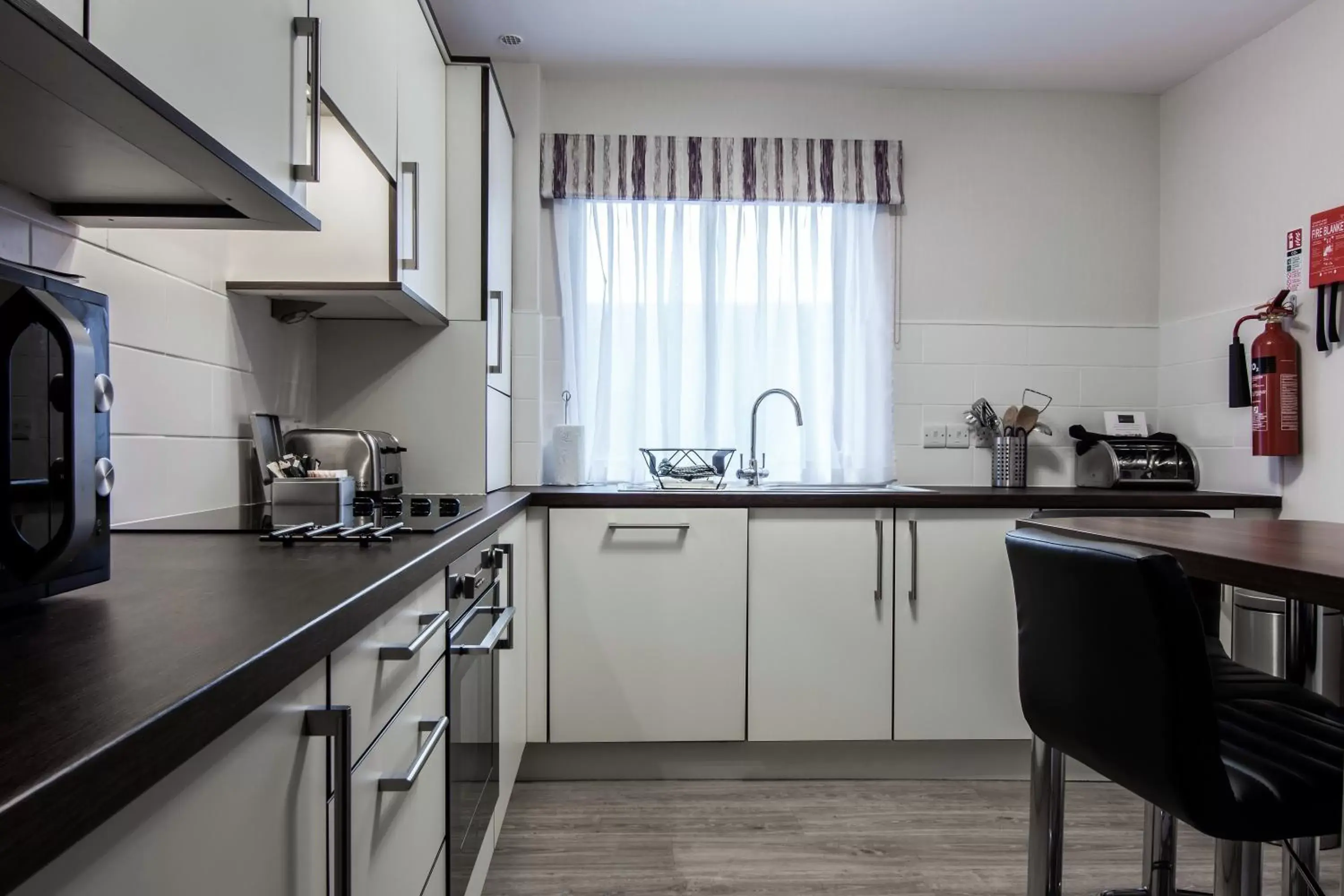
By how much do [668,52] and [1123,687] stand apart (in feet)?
8.47

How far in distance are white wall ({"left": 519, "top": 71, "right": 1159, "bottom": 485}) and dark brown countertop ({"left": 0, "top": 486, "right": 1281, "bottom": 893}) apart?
2416mm

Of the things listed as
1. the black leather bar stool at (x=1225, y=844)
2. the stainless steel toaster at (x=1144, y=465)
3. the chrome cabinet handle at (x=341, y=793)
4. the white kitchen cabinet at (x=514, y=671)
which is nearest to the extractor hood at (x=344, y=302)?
the white kitchen cabinet at (x=514, y=671)

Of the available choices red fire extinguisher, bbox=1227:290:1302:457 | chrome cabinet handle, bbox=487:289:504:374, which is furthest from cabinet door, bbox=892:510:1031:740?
chrome cabinet handle, bbox=487:289:504:374

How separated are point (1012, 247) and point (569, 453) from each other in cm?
189

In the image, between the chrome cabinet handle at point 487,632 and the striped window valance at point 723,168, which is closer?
the chrome cabinet handle at point 487,632

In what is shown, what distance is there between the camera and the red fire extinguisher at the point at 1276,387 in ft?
8.63

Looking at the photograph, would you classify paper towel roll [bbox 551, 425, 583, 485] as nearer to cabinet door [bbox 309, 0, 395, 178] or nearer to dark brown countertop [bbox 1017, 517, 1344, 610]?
cabinet door [bbox 309, 0, 395, 178]

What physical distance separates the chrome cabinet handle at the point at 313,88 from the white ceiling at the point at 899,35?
1386 mm

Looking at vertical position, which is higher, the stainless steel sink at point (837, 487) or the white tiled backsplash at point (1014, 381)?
the white tiled backsplash at point (1014, 381)

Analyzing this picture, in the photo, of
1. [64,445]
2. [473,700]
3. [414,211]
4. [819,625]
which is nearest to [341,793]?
[64,445]

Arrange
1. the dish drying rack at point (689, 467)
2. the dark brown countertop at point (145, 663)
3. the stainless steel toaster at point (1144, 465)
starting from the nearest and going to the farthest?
the dark brown countertop at point (145, 663), the dish drying rack at point (689, 467), the stainless steel toaster at point (1144, 465)

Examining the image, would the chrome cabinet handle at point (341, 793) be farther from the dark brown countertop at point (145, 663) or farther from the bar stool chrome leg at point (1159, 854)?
the bar stool chrome leg at point (1159, 854)

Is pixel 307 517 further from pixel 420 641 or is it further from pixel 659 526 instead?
pixel 659 526

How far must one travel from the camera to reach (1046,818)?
1.61m
